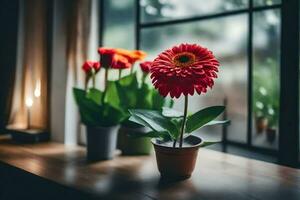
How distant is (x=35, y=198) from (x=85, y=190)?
1.46ft

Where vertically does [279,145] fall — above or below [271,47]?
below

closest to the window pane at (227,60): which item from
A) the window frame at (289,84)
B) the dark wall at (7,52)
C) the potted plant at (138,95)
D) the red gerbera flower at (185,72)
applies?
the window frame at (289,84)

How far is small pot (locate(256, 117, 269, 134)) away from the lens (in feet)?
5.78

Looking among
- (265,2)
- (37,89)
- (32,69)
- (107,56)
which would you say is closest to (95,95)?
(107,56)

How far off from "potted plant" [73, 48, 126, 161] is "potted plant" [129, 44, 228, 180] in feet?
0.89

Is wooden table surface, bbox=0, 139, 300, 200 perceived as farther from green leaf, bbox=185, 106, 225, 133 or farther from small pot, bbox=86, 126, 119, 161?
green leaf, bbox=185, 106, 225, 133

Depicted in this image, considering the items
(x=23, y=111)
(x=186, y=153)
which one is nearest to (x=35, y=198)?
(x=186, y=153)

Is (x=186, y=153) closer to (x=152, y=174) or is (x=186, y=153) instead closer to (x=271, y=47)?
(x=152, y=174)

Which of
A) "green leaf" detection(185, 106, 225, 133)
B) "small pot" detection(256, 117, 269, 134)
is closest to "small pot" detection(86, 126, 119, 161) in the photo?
"green leaf" detection(185, 106, 225, 133)

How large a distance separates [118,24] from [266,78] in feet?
3.26

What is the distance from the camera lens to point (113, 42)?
2.28 m

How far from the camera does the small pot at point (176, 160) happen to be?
1.33 m

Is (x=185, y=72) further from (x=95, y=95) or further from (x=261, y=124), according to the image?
(x=261, y=124)

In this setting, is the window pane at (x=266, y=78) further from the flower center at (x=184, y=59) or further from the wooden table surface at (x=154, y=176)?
the flower center at (x=184, y=59)
